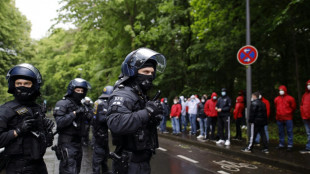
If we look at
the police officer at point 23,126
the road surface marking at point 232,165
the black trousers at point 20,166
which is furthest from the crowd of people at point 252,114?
the black trousers at point 20,166

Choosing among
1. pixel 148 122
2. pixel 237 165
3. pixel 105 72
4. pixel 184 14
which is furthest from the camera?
pixel 105 72

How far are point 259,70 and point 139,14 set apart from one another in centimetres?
852

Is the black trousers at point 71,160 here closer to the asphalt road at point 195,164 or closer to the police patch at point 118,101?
the asphalt road at point 195,164

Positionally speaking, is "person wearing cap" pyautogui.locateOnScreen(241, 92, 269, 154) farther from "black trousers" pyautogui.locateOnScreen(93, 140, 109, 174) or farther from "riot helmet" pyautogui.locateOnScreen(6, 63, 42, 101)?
"riot helmet" pyautogui.locateOnScreen(6, 63, 42, 101)

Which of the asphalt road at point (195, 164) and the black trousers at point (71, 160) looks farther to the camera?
the asphalt road at point (195, 164)

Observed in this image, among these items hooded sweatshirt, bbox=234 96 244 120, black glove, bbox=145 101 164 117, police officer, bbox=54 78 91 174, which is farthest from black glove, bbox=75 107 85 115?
hooded sweatshirt, bbox=234 96 244 120

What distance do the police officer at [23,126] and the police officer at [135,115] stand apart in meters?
1.03

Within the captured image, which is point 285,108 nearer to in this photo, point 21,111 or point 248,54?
point 248,54

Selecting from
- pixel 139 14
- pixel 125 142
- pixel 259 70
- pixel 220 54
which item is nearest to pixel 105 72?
pixel 139 14

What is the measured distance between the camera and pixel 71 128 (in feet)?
16.0

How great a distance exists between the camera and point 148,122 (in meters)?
2.65

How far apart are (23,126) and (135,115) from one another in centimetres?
134

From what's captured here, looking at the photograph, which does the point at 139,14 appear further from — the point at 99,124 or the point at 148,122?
the point at 148,122

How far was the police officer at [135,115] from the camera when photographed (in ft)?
8.25
